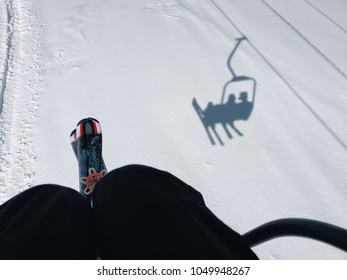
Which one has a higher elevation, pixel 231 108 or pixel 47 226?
pixel 47 226

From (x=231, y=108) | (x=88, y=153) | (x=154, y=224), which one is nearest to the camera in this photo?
(x=154, y=224)

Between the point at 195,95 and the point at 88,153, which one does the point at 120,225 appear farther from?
the point at 195,95

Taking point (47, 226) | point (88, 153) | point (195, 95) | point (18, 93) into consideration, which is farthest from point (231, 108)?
point (47, 226)

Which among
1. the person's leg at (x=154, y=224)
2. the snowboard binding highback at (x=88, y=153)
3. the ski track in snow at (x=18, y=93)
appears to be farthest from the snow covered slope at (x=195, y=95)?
the person's leg at (x=154, y=224)

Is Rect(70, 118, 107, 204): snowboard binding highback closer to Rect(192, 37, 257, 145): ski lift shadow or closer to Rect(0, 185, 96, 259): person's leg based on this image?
Rect(0, 185, 96, 259): person's leg

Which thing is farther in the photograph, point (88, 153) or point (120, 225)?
point (88, 153)

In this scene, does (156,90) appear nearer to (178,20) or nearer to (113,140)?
(113,140)

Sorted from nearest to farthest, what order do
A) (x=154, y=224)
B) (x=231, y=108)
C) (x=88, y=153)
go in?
(x=154, y=224)
(x=88, y=153)
(x=231, y=108)
